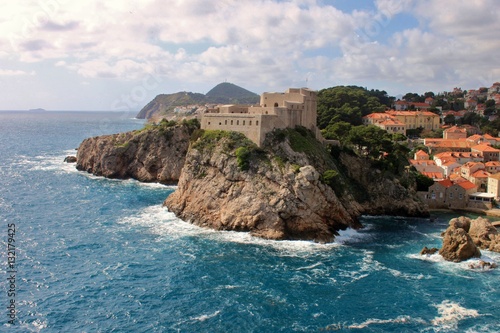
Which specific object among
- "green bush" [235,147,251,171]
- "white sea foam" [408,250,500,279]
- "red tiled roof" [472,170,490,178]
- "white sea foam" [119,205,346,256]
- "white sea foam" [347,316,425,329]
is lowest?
"white sea foam" [347,316,425,329]

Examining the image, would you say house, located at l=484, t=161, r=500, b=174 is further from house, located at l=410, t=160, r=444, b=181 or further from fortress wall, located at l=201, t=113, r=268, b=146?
fortress wall, located at l=201, t=113, r=268, b=146

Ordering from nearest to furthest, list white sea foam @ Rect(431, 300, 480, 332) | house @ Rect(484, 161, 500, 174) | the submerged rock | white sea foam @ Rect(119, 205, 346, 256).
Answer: white sea foam @ Rect(431, 300, 480, 332)
the submerged rock
white sea foam @ Rect(119, 205, 346, 256)
house @ Rect(484, 161, 500, 174)

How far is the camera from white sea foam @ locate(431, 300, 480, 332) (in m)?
31.3

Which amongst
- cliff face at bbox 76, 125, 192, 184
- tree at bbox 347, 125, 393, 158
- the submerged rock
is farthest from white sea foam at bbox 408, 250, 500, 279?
cliff face at bbox 76, 125, 192, 184

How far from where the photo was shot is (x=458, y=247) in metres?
43.9

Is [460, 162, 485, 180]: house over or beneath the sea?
over

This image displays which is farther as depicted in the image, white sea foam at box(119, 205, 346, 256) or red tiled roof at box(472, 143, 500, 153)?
red tiled roof at box(472, 143, 500, 153)

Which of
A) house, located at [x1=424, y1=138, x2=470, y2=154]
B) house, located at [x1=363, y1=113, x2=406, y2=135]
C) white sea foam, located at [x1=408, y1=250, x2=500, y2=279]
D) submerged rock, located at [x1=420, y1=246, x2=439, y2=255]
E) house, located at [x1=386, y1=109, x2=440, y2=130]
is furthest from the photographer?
house, located at [x1=386, y1=109, x2=440, y2=130]

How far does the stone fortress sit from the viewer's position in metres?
59.5

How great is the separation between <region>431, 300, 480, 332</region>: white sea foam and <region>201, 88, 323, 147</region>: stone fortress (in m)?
31.3

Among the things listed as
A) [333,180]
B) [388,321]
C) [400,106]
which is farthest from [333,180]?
[400,106]

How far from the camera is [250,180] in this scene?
176 ft

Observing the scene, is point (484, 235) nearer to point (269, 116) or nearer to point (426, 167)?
point (269, 116)

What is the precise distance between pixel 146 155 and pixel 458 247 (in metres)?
57.3
